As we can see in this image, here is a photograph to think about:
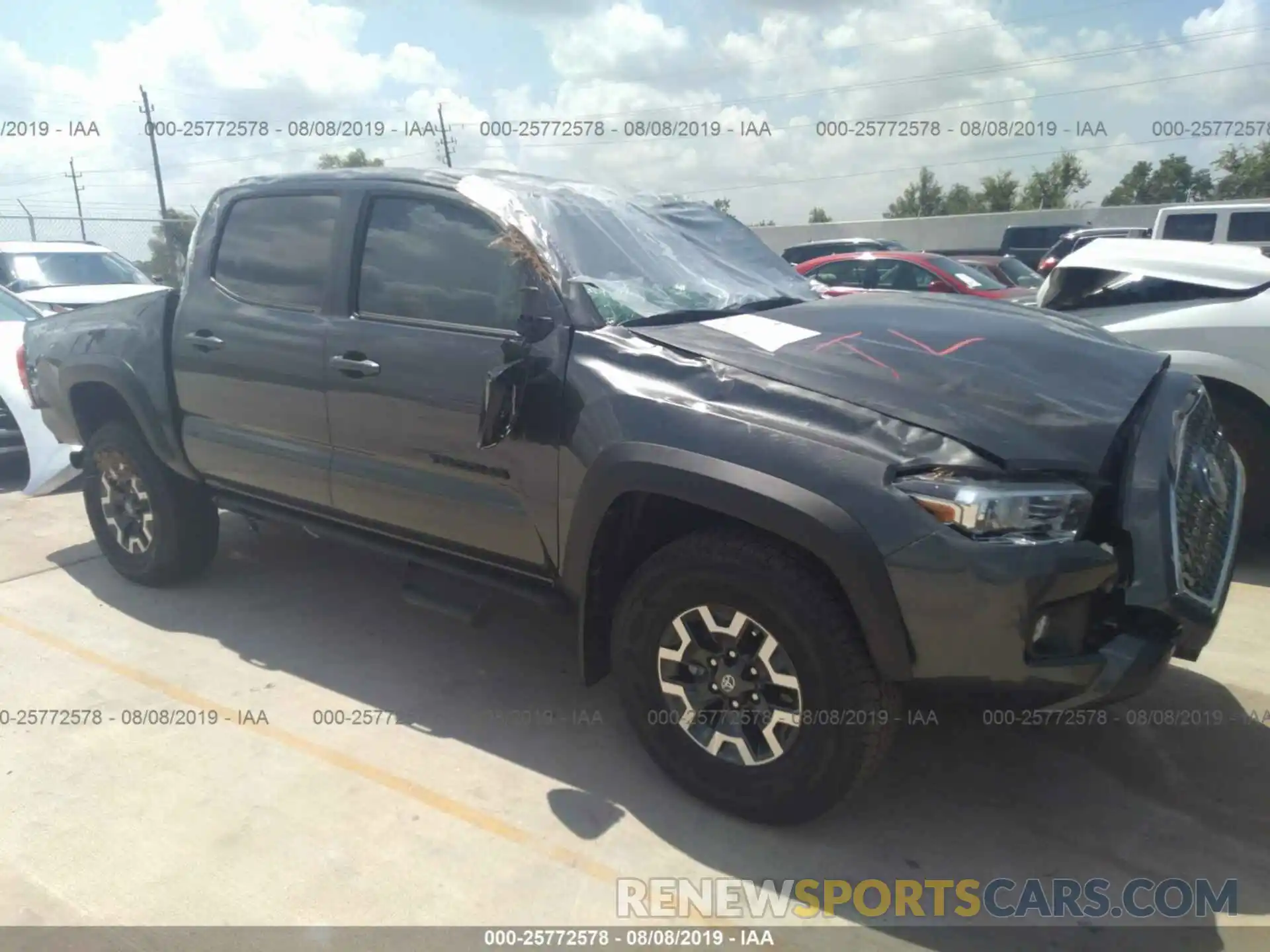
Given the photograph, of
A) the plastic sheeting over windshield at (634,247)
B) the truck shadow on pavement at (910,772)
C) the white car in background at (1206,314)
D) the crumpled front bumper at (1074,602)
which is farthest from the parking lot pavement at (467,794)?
the plastic sheeting over windshield at (634,247)

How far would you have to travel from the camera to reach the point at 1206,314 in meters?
4.99

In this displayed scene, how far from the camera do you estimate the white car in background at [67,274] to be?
9.67 m

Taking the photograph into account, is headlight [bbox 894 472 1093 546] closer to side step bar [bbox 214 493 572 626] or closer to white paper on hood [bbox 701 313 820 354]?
white paper on hood [bbox 701 313 820 354]

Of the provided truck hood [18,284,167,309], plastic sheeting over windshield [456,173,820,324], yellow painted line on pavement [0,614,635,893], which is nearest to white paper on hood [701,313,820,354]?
plastic sheeting over windshield [456,173,820,324]

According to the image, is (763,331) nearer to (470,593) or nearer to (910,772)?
(470,593)

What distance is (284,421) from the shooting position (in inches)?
155

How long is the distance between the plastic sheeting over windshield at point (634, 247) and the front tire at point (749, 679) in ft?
3.13

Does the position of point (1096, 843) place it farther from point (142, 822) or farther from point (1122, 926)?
point (142, 822)

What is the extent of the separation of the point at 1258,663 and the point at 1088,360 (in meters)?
1.82

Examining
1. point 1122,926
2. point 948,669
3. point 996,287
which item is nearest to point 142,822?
point 948,669

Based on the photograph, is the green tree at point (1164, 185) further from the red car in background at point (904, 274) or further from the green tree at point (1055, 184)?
the red car in background at point (904, 274)

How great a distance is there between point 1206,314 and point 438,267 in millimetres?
4019

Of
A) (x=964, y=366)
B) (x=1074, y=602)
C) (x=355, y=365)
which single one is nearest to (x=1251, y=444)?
(x=964, y=366)

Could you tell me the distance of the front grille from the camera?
8.63ft
